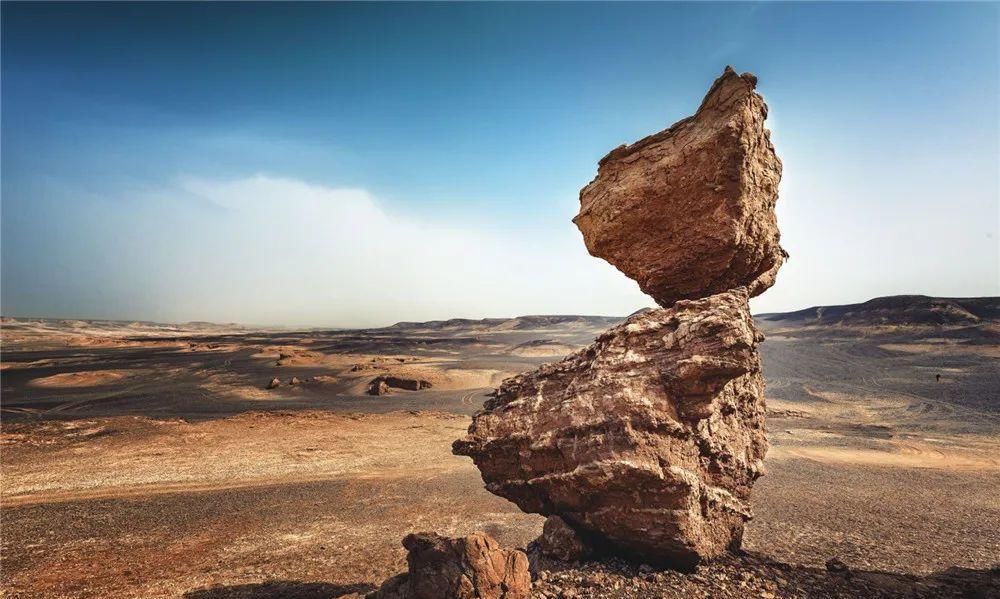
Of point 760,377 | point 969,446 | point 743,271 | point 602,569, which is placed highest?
point 743,271

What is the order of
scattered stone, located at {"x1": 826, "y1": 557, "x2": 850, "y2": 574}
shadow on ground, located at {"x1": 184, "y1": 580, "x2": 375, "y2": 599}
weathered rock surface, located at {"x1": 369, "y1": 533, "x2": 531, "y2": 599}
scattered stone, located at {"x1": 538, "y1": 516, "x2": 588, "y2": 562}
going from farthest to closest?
1. shadow on ground, located at {"x1": 184, "y1": 580, "x2": 375, "y2": 599}
2. scattered stone, located at {"x1": 538, "y1": 516, "x2": 588, "y2": 562}
3. scattered stone, located at {"x1": 826, "y1": 557, "x2": 850, "y2": 574}
4. weathered rock surface, located at {"x1": 369, "y1": 533, "x2": 531, "y2": 599}

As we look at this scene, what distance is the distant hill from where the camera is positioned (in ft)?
211

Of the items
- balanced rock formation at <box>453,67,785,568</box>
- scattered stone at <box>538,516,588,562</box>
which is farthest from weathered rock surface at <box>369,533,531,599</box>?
balanced rock formation at <box>453,67,785,568</box>

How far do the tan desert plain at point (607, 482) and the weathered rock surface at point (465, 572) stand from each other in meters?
0.04

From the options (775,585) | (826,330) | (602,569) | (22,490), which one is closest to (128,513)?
(22,490)

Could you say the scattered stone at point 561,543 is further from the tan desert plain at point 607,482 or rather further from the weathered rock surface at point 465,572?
the weathered rock surface at point 465,572

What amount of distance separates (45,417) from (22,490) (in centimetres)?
1782

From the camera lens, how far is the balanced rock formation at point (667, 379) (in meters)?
7.77

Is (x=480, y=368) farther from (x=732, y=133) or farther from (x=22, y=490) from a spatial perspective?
(x=732, y=133)

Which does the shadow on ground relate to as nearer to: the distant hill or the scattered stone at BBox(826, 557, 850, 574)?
the scattered stone at BBox(826, 557, 850, 574)

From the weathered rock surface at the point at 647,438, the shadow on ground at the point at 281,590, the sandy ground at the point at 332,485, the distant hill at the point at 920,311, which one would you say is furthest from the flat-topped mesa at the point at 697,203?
the distant hill at the point at 920,311

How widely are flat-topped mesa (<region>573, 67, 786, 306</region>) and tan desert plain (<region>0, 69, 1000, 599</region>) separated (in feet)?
0.15

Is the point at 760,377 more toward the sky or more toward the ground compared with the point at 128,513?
more toward the sky

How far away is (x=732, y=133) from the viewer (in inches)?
329
